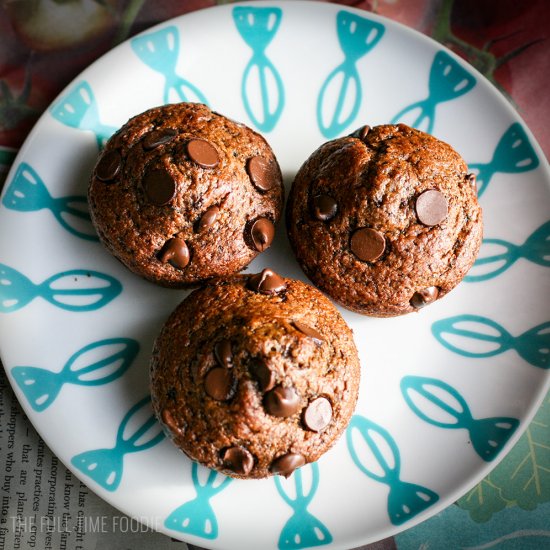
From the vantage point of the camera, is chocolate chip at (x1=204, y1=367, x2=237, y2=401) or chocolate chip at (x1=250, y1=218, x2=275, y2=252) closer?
chocolate chip at (x1=204, y1=367, x2=237, y2=401)

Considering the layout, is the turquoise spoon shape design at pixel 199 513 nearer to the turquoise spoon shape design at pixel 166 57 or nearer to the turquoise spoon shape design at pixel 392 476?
the turquoise spoon shape design at pixel 392 476

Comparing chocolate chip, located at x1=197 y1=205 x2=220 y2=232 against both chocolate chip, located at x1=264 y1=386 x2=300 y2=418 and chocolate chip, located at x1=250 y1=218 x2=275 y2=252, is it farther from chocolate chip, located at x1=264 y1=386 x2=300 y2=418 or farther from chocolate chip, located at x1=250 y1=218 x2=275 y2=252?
chocolate chip, located at x1=264 y1=386 x2=300 y2=418

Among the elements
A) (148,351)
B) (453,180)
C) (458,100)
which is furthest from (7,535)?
(458,100)

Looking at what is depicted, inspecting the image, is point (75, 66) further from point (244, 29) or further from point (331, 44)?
point (331, 44)

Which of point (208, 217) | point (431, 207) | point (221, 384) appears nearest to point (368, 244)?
point (431, 207)

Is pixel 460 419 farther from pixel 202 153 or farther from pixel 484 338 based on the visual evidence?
pixel 202 153

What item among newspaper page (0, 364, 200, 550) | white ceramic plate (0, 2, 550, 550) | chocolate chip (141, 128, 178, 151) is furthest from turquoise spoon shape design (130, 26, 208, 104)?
newspaper page (0, 364, 200, 550)

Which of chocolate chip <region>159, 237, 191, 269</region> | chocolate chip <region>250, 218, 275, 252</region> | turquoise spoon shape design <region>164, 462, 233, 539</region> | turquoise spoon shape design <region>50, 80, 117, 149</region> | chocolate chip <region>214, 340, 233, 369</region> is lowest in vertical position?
turquoise spoon shape design <region>164, 462, 233, 539</region>
